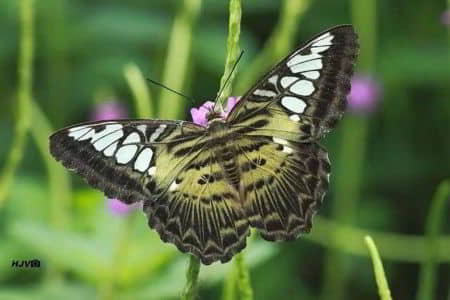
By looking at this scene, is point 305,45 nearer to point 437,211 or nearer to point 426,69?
point 437,211

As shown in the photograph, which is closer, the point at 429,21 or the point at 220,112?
the point at 220,112

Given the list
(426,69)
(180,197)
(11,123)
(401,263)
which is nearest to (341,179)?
(401,263)

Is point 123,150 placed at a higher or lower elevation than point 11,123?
higher

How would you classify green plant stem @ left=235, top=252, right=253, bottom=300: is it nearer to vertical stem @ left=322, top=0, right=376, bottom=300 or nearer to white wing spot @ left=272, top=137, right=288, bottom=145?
white wing spot @ left=272, top=137, right=288, bottom=145

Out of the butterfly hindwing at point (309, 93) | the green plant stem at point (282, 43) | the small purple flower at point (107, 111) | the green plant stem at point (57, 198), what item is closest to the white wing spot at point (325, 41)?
the butterfly hindwing at point (309, 93)

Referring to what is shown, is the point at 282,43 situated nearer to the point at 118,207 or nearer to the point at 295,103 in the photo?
the point at 118,207

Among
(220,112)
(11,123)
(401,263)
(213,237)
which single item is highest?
(220,112)

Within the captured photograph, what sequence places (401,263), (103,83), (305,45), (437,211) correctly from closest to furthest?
(305,45), (437,211), (401,263), (103,83)

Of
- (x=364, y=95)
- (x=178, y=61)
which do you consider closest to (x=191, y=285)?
(x=178, y=61)
